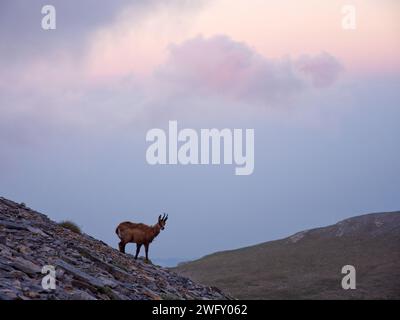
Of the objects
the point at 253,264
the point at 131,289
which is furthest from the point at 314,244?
the point at 131,289

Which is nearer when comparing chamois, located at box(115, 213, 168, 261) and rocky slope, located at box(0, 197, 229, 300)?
rocky slope, located at box(0, 197, 229, 300)

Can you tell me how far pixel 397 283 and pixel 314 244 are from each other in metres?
29.6

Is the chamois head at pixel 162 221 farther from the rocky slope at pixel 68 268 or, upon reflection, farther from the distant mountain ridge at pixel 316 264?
the distant mountain ridge at pixel 316 264

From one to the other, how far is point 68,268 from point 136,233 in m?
10.1

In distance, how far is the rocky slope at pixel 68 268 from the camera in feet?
60.0

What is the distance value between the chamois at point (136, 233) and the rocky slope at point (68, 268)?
767 mm

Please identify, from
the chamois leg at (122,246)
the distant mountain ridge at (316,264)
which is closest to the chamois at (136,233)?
the chamois leg at (122,246)

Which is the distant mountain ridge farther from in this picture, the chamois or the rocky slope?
the rocky slope

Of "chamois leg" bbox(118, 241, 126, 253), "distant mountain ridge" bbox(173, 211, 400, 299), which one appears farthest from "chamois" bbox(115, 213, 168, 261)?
"distant mountain ridge" bbox(173, 211, 400, 299)

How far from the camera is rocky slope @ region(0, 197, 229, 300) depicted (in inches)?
720

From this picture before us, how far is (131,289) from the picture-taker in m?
22.2

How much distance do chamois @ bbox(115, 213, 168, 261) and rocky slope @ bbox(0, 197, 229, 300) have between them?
0.77 m
